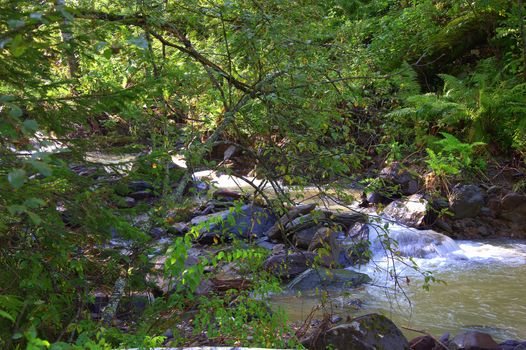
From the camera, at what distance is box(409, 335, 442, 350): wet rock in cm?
512

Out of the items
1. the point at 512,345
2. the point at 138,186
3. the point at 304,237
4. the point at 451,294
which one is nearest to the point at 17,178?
the point at 512,345

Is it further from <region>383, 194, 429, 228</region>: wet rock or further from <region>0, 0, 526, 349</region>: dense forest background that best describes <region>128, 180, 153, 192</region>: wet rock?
<region>383, 194, 429, 228</region>: wet rock

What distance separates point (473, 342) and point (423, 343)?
1.44ft

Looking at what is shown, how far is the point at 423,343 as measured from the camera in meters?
5.15

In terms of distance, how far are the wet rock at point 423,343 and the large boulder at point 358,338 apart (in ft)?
0.91

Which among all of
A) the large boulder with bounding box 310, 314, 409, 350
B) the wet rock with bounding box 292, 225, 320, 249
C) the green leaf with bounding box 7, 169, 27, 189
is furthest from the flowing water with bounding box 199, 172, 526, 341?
the green leaf with bounding box 7, 169, 27, 189

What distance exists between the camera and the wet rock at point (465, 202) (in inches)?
383

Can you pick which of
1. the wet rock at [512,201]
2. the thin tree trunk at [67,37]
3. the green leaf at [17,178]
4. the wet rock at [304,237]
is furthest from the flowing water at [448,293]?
the green leaf at [17,178]

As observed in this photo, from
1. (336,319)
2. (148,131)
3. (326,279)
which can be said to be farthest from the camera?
(326,279)

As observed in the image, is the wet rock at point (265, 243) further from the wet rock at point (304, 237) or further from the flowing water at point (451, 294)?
the flowing water at point (451, 294)

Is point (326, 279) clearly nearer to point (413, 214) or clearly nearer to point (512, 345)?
point (512, 345)

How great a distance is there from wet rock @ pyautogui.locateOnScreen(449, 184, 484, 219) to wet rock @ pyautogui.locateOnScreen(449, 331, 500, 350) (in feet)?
15.8

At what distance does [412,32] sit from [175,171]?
11816 mm

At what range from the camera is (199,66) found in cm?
429
